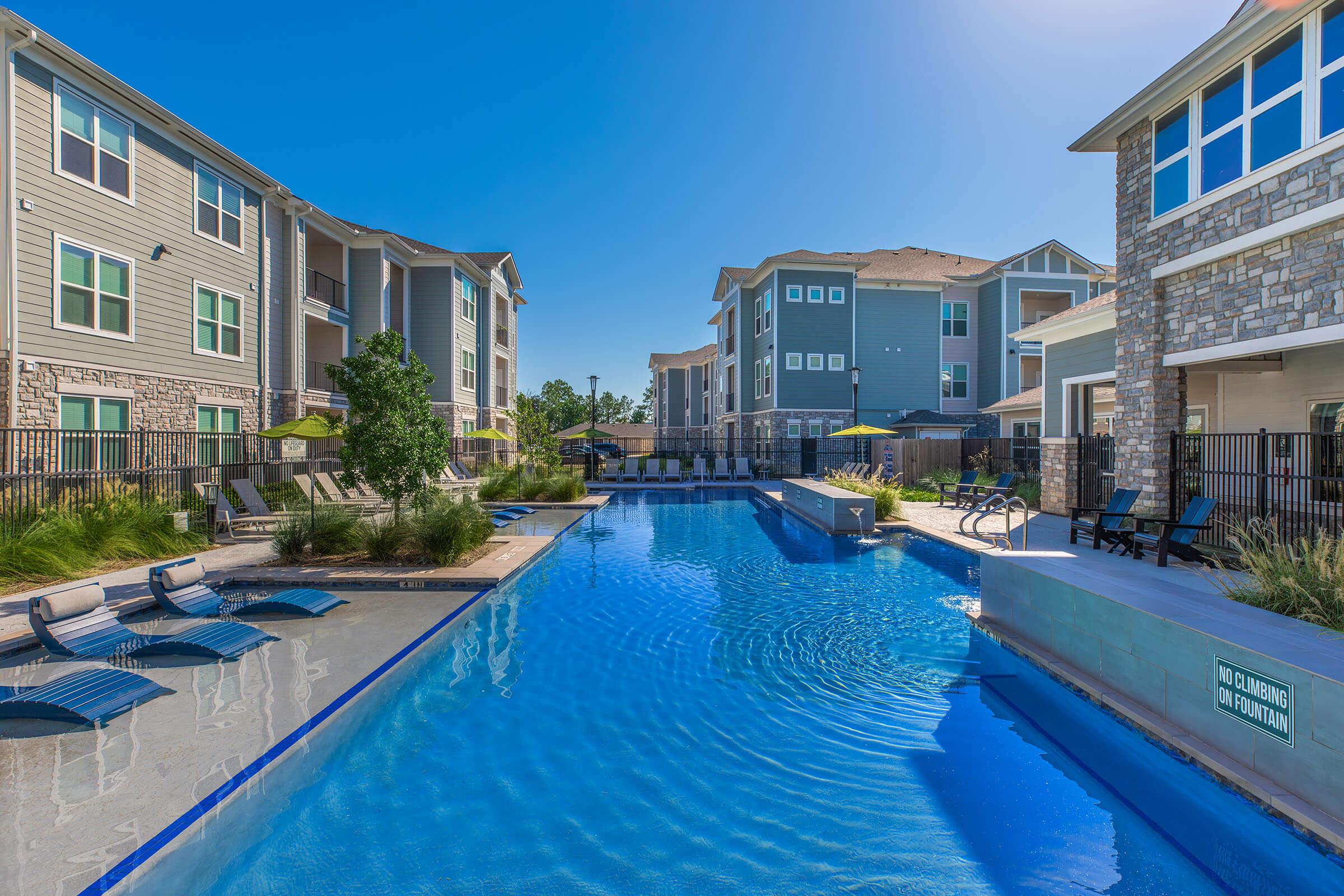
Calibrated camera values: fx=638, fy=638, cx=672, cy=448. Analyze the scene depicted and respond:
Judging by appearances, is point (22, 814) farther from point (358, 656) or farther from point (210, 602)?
point (210, 602)

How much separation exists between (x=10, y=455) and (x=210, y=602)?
20.1 feet

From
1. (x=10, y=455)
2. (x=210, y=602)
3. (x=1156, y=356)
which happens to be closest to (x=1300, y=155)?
(x=1156, y=356)

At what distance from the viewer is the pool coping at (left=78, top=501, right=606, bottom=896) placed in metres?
2.61

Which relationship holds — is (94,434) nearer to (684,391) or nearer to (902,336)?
(902,336)

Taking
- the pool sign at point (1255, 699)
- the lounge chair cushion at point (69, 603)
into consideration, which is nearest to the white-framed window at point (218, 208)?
the lounge chair cushion at point (69, 603)

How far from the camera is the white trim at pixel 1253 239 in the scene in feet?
23.6

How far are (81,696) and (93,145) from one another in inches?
498

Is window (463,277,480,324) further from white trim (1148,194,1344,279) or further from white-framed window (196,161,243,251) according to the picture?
white trim (1148,194,1344,279)

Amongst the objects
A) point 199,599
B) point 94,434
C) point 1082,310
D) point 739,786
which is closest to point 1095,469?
point 1082,310

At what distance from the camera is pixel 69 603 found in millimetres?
5066

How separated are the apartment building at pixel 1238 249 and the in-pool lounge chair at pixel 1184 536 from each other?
1.96 feet

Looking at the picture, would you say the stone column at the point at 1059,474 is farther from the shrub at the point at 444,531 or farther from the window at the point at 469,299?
the window at the point at 469,299

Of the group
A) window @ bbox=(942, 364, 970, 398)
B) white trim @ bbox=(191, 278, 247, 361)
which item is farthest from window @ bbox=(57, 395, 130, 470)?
window @ bbox=(942, 364, 970, 398)

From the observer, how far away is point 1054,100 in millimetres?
13211
